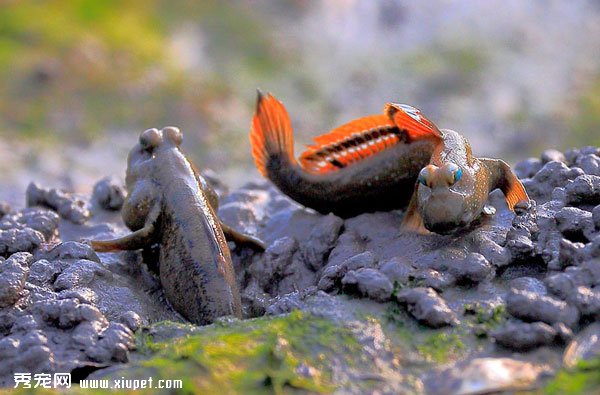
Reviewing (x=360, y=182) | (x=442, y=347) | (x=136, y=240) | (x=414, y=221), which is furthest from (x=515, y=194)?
(x=136, y=240)

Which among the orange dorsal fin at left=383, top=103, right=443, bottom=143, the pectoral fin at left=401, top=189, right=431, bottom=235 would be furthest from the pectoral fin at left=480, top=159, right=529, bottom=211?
the pectoral fin at left=401, top=189, right=431, bottom=235

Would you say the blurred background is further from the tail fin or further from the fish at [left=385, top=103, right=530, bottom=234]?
the fish at [left=385, top=103, right=530, bottom=234]

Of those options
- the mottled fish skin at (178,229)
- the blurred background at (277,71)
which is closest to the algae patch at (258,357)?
the mottled fish skin at (178,229)

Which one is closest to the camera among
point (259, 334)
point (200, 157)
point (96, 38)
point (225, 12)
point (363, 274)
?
point (259, 334)

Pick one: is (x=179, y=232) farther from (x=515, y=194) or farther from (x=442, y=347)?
(x=515, y=194)

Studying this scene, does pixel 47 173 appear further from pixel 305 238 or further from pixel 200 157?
pixel 305 238

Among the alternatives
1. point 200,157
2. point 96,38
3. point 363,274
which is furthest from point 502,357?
point 96,38
